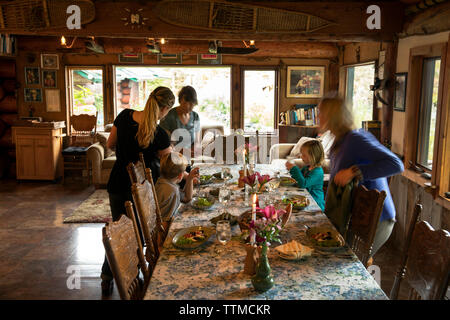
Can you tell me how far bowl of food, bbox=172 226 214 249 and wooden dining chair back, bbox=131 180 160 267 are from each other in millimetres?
226

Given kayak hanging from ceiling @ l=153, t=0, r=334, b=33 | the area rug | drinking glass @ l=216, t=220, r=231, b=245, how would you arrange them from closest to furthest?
drinking glass @ l=216, t=220, r=231, b=245 → kayak hanging from ceiling @ l=153, t=0, r=334, b=33 → the area rug

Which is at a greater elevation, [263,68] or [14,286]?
[263,68]

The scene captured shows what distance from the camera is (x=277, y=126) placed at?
8.03 meters

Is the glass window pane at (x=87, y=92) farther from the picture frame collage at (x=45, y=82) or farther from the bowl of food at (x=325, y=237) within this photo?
the bowl of food at (x=325, y=237)

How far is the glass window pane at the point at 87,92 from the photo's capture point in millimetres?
7965

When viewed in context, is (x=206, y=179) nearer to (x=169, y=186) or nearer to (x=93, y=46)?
(x=169, y=186)

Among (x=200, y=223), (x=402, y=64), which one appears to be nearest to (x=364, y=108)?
(x=402, y=64)

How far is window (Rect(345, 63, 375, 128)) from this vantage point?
5.96 meters

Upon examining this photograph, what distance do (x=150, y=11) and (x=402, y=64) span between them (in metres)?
2.82

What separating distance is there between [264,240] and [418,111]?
3.16 meters

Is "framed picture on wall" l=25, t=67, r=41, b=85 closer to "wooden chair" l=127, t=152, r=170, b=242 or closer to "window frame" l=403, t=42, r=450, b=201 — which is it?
"wooden chair" l=127, t=152, r=170, b=242

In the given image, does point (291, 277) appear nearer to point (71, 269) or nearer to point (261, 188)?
point (261, 188)

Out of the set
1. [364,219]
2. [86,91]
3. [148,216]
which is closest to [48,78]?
[86,91]

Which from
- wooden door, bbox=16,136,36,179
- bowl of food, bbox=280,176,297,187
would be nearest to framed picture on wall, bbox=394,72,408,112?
bowl of food, bbox=280,176,297,187
